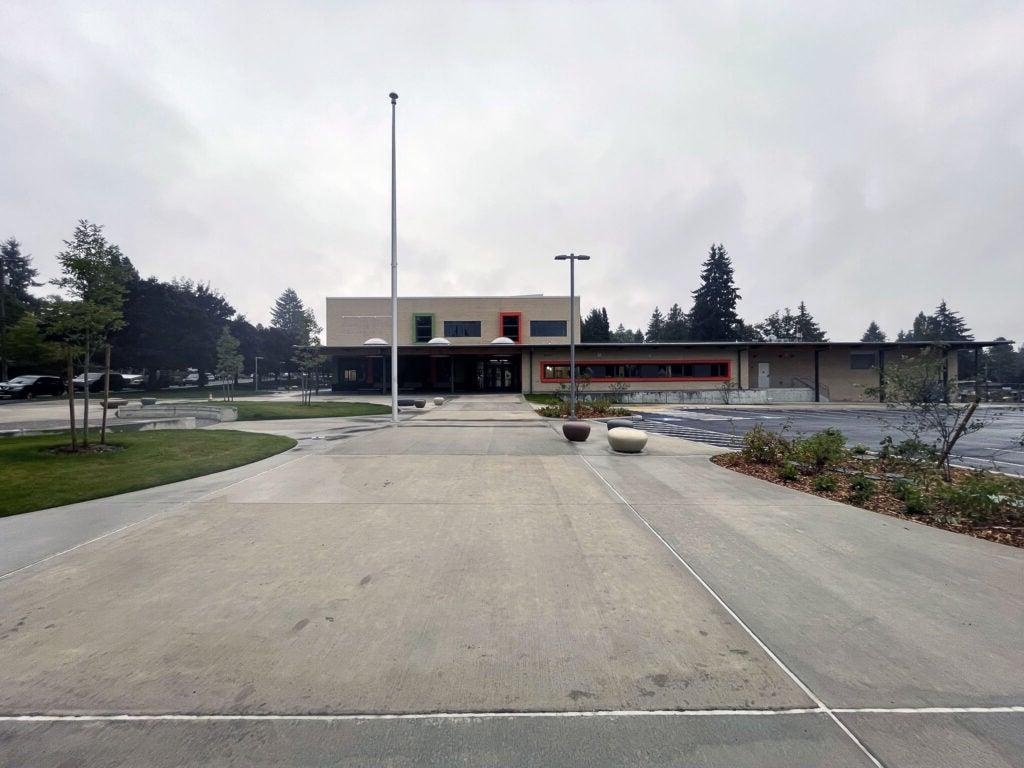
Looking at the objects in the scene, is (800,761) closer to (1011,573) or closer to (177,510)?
(1011,573)

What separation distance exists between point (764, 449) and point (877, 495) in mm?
3052

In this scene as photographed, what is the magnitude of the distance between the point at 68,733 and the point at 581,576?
13.4 feet

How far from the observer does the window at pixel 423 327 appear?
171 feet

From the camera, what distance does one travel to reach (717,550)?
5770 mm

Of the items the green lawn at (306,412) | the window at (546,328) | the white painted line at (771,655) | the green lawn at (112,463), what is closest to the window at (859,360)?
the window at (546,328)

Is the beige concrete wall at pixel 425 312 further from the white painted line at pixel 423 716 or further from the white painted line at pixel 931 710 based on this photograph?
the white painted line at pixel 931 710

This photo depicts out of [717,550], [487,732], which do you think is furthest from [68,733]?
[717,550]

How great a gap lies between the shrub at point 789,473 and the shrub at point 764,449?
44.4 inches

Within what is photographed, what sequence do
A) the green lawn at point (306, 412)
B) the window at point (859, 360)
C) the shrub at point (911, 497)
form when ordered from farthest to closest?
the window at point (859, 360), the green lawn at point (306, 412), the shrub at point (911, 497)

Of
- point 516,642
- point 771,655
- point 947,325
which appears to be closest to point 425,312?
point 516,642

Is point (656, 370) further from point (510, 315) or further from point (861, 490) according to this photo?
point (861, 490)

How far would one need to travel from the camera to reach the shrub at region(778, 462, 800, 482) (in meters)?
9.58

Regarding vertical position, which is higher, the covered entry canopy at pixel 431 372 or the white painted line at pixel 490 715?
the covered entry canopy at pixel 431 372

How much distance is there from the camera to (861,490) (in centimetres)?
811
